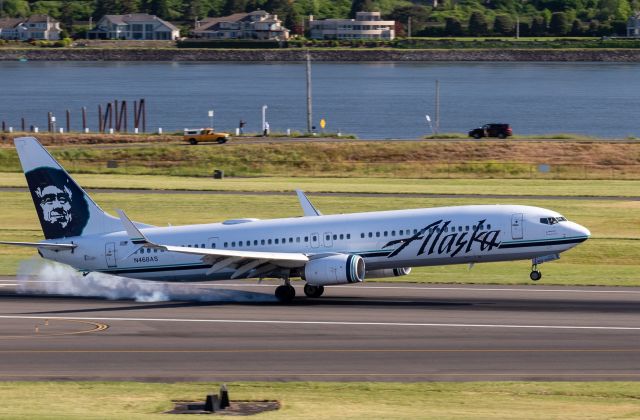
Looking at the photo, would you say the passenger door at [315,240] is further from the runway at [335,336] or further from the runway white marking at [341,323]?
the runway white marking at [341,323]

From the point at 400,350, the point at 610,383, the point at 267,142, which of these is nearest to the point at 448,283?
the point at 400,350

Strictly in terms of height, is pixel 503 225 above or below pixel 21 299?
above

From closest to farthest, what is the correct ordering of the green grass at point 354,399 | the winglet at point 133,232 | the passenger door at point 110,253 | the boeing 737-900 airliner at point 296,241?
the green grass at point 354,399 → the winglet at point 133,232 → the boeing 737-900 airliner at point 296,241 → the passenger door at point 110,253

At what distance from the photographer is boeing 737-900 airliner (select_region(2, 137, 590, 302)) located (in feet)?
167

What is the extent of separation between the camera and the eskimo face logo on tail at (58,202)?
54281 millimetres

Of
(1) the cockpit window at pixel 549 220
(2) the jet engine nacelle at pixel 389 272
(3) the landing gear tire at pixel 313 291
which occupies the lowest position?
(3) the landing gear tire at pixel 313 291

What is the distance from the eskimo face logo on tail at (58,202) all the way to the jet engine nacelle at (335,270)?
11000mm

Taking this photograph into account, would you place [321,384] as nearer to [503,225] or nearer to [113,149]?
[503,225]

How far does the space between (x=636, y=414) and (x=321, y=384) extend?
9.26m

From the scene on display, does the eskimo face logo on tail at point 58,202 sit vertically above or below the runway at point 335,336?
above

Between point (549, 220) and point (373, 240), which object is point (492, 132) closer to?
point (549, 220)

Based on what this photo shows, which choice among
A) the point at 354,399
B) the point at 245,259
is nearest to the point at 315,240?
the point at 245,259

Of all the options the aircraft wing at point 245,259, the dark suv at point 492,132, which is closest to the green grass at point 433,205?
the aircraft wing at point 245,259

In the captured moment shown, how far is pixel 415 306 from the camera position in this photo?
50250 mm
